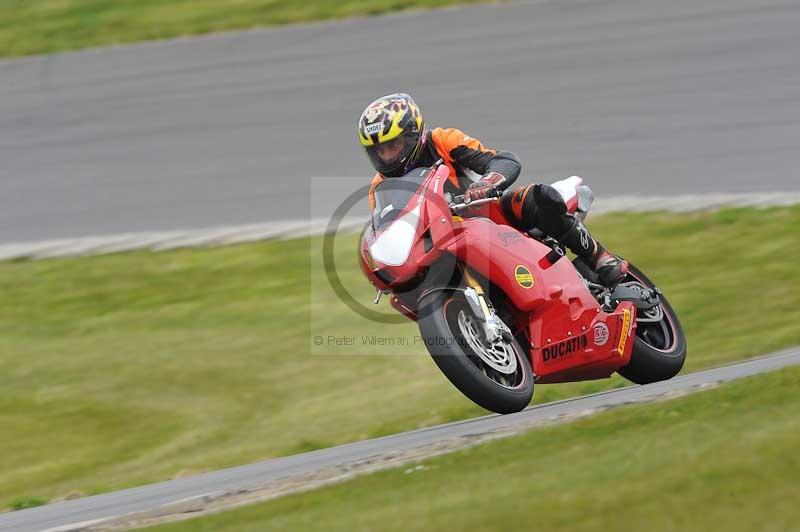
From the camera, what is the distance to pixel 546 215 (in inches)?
295

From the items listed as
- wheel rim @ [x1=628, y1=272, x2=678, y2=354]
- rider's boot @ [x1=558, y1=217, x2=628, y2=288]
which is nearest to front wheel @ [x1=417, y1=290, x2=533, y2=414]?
rider's boot @ [x1=558, y1=217, x2=628, y2=288]

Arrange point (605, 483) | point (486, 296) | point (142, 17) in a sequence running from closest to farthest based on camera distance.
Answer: point (605, 483) < point (486, 296) < point (142, 17)

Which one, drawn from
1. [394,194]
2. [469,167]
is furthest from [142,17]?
[394,194]

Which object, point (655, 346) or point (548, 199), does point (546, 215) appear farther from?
point (655, 346)

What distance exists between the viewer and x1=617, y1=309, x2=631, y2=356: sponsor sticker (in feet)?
24.5

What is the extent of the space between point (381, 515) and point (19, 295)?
8.45 m

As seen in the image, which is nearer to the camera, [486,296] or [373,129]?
[486,296]

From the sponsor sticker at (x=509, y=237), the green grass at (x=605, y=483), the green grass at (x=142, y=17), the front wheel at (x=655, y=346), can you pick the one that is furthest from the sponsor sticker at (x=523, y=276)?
the green grass at (x=142, y=17)

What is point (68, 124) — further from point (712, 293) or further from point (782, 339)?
point (782, 339)

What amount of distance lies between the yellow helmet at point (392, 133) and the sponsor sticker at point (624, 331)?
5.25 ft

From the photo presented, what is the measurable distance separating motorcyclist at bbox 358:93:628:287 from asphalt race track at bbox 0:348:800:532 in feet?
3.22

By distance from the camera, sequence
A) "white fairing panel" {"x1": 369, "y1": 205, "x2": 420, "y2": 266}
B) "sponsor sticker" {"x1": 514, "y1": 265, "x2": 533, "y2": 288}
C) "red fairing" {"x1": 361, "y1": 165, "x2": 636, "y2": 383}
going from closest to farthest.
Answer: "white fairing panel" {"x1": 369, "y1": 205, "x2": 420, "y2": 266}
"red fairing" {"x1": 361, "y1": 165, "x2": 636, "y2": 383}
"sponsor sticker" {"x1": 514, "y1": 265, "x2": 533, "y2": 288}

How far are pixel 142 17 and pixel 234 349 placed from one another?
9.45 metres

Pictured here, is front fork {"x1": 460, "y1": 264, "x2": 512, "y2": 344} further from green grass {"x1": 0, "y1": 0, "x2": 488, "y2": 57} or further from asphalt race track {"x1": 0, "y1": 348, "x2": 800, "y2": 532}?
green grass {"x1": 0, "y1": 0, "x2": 488, "y2": 57}
